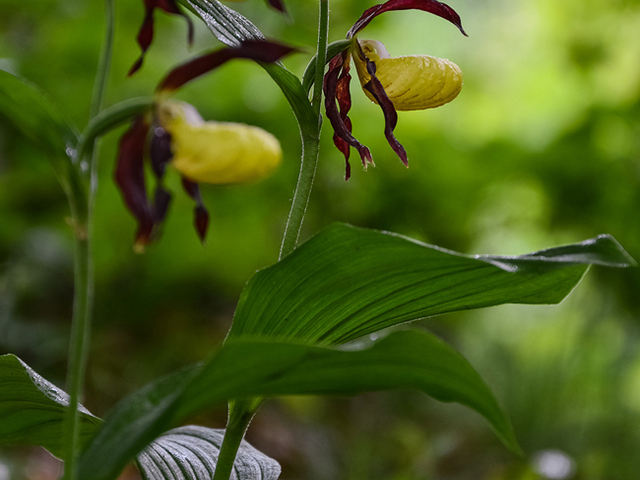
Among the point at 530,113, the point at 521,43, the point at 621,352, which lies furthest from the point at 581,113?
the point at 521,43

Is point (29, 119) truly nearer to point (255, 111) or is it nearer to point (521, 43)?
point (255, 111)

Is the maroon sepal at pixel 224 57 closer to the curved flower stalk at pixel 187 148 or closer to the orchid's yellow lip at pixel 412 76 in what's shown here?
the curved flower stalk at pixel 187 148

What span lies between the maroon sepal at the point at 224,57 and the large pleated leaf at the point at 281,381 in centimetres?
18

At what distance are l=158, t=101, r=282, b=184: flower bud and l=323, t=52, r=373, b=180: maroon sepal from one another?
0.09 m

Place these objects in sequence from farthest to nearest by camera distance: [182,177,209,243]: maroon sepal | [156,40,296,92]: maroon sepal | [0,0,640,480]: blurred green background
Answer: [0,0,640,480]: blurred green background < [182,177,209,243]: maroon sepal < [156,40,296,92]: maroon sepal

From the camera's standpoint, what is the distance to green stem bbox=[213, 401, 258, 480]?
491mm

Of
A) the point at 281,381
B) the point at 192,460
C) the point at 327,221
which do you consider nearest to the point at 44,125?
the point at 281,381

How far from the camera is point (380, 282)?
445mm

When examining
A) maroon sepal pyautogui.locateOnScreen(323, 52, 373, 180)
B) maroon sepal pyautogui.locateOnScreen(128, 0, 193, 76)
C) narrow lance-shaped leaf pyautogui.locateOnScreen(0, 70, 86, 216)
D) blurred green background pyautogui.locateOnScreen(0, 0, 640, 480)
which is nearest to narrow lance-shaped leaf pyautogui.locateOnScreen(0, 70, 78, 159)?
narrow lance-shaped leaf pyautogui.locateOnScreen(0, 70, 86, 216)

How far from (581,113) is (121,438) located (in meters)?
1.79

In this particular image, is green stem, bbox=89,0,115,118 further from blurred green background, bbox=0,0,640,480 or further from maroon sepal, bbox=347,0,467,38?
blurred green background, bbox=0,0,640,480

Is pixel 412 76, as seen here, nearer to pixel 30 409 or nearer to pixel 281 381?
pixel 281 381

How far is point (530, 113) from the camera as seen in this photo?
8.33 ft

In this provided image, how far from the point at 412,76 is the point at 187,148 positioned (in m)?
0.19
